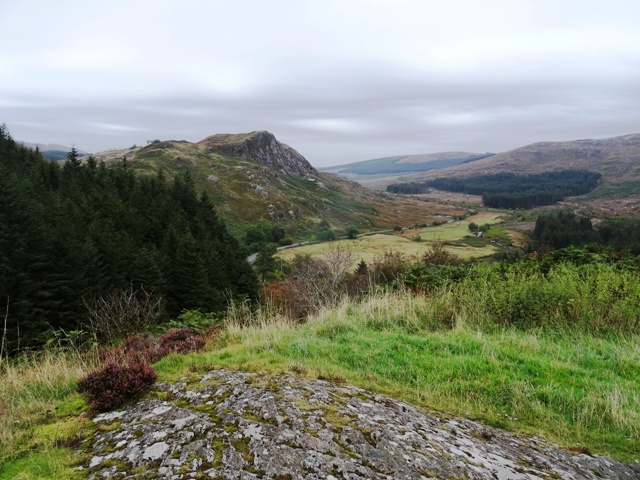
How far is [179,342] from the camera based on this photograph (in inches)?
319

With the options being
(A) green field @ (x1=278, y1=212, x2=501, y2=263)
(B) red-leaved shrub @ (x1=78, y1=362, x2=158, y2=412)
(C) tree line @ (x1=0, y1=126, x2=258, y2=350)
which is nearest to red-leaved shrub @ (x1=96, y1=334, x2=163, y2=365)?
(B) red-leaved shrub @ (x1=78, y1=362, x2=158, y2=412)

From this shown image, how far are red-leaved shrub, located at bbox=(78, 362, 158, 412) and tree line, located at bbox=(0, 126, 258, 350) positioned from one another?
3331mm

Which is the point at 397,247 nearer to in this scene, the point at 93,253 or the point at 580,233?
the point at 580,233

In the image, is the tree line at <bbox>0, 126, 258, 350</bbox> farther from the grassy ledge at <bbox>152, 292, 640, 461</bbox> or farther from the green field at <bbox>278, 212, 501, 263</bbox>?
the green field at <bbox>278, 212, 501, 263</bbox>

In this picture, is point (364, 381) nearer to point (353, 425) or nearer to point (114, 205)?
point (353, 425)

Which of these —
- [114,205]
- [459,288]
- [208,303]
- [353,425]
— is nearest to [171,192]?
[114,205]

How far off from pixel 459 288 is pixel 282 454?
1013 cm

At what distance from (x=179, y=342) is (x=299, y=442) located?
17.0 feet

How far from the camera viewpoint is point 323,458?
142 inches

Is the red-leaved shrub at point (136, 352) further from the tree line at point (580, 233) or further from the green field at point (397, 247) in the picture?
the tree line at point (580, 233)

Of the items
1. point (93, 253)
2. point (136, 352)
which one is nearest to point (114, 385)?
point (136, 352)

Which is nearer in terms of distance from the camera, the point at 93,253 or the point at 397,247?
the point at 93,253

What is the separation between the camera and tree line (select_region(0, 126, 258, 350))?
93.8 ft

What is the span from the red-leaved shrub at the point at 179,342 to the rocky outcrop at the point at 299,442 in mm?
2628
